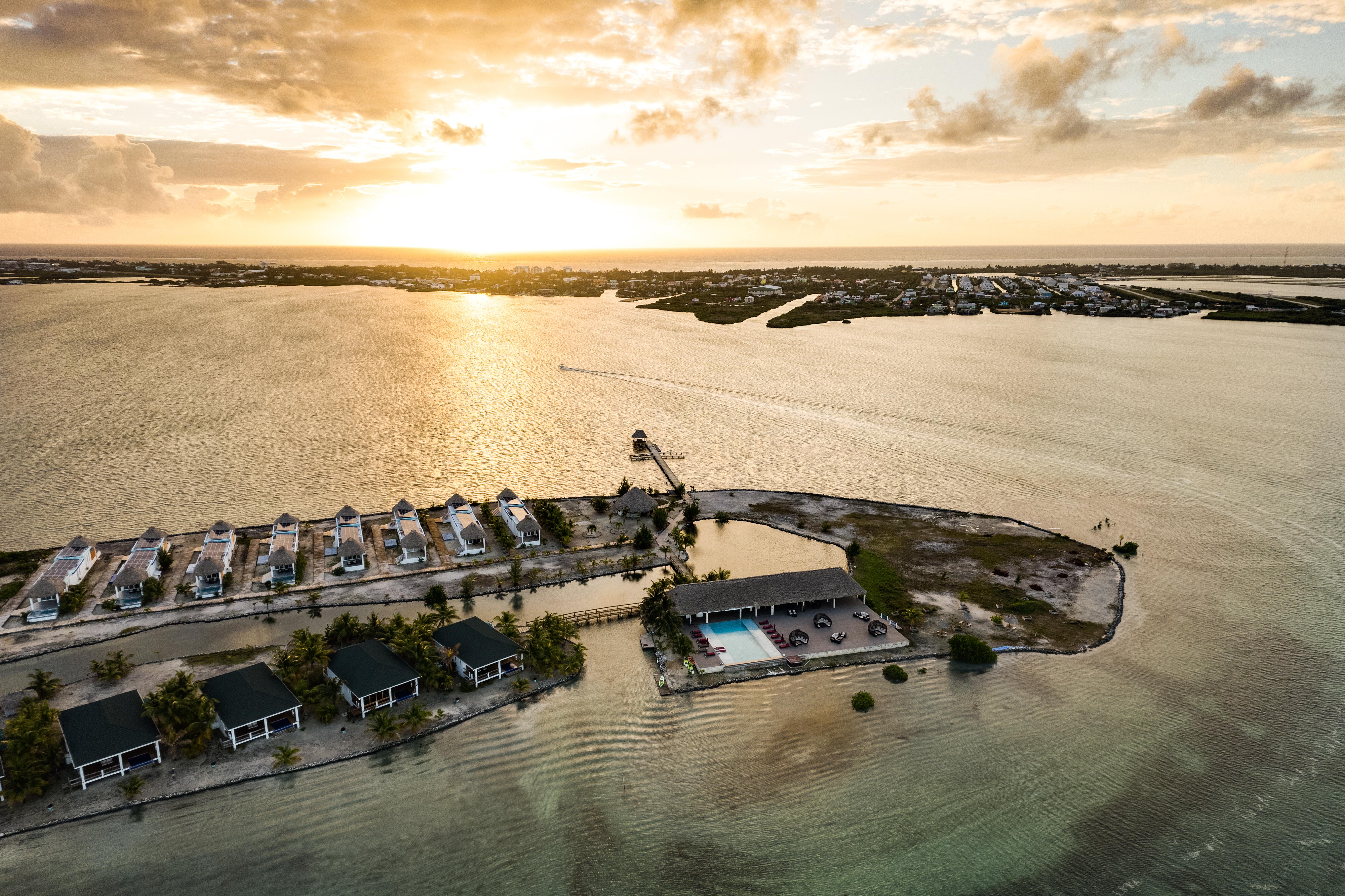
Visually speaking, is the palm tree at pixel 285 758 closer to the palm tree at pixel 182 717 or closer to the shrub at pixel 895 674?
the palm tree at pixel 182 717

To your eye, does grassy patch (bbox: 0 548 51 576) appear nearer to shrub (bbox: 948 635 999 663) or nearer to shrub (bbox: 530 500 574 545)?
shrub (bbox: 530 500 574 545)

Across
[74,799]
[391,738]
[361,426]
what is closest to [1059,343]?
[361,426]

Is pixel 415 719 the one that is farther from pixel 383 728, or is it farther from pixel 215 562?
pixel 215 562

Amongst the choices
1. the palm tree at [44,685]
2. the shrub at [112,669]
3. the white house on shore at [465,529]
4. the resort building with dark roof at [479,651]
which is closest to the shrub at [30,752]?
the palm tree at [44,685]

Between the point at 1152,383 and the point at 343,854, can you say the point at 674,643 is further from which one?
the point at 1152,383

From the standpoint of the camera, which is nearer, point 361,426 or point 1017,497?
point 1017,497

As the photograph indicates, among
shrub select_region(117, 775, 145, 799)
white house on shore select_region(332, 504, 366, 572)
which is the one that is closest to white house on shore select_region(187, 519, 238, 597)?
white house on shore select_region(332, 504, 366, 572)
